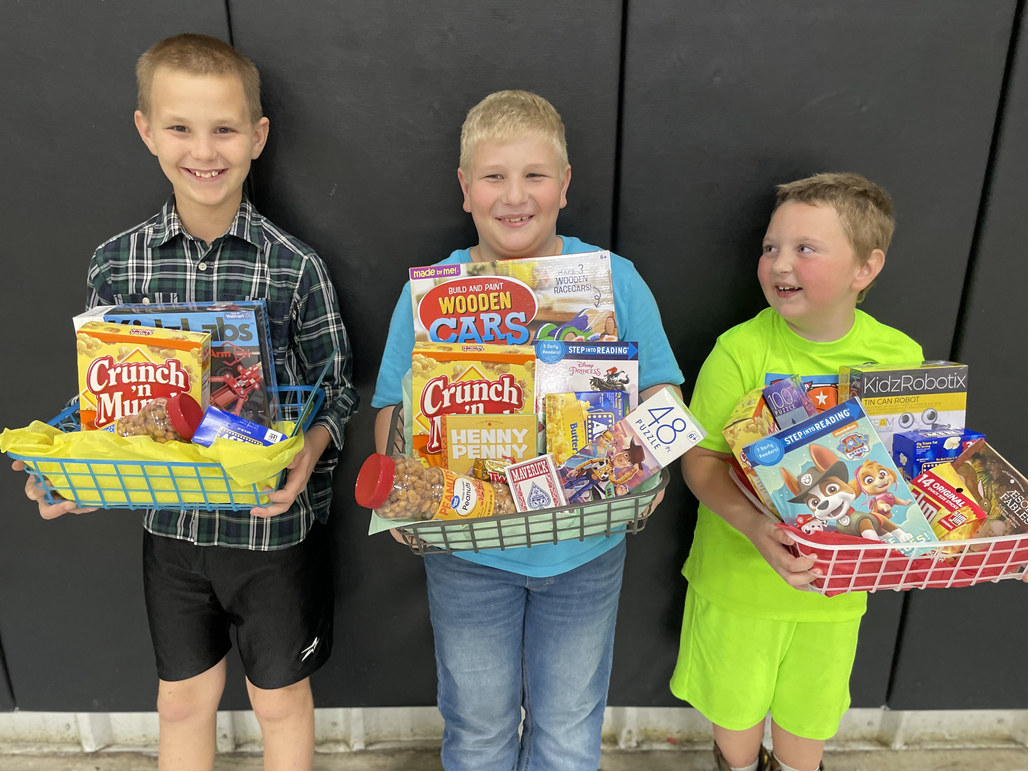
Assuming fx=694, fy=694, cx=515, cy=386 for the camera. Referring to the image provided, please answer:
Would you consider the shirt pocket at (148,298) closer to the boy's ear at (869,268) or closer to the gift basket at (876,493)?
the gift basket at (876,493)

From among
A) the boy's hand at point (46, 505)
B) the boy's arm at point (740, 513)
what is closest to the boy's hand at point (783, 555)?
the boy's arm at point (740, 513)

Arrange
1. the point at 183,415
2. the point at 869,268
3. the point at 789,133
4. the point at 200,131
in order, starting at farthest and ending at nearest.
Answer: the point at 789,133 → the point at 869,268 → the point at 200,131 → the point at 183,415

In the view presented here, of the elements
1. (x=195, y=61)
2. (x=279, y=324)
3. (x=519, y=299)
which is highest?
(x=195, y=61)

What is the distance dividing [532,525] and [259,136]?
1.05 m

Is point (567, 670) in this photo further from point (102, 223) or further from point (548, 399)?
point (102, 223)

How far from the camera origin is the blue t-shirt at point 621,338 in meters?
1.45

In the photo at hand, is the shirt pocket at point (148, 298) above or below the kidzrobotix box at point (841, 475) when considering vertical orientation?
above

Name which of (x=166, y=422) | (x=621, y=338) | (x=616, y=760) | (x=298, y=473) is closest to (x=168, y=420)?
(x=166, y=422)

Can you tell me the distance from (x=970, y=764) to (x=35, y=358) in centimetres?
283

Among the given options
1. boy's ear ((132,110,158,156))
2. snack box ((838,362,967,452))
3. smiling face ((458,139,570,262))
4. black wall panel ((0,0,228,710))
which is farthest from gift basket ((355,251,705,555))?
black wall panel ((0,0,228,710))

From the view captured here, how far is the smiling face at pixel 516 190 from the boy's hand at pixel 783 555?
0.72 meters

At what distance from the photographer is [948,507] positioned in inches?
49.8

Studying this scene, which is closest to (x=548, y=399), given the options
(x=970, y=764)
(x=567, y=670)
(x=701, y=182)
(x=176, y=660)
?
(x=567, y=670)

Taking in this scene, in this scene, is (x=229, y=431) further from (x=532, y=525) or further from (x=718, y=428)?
(x=718, y=428)
